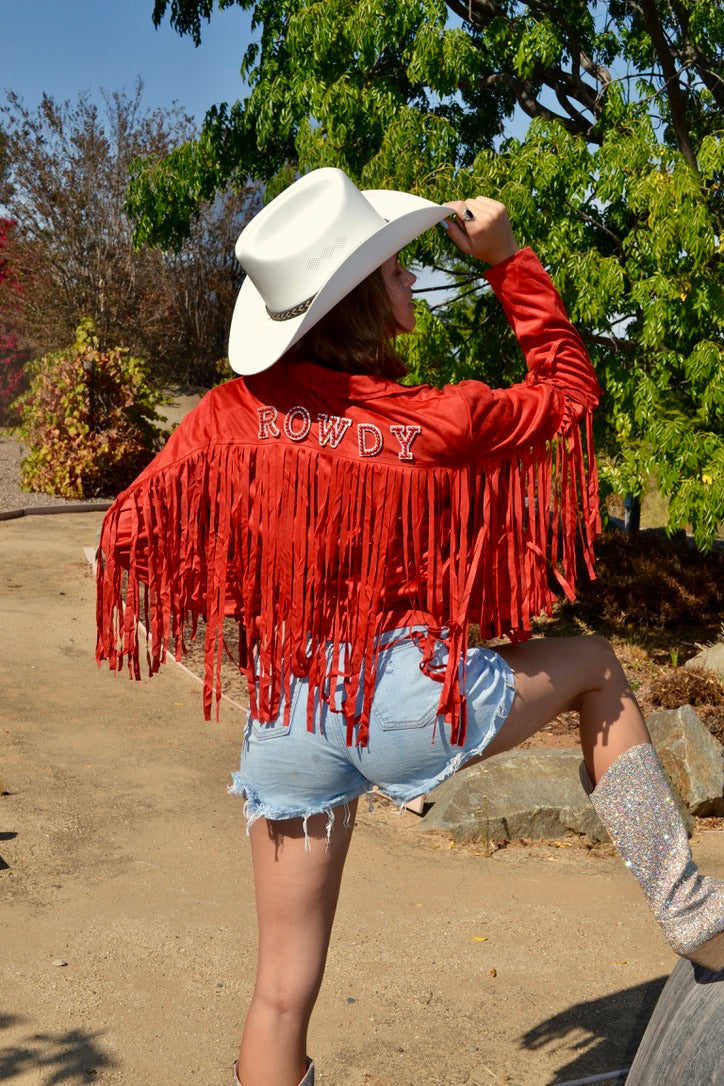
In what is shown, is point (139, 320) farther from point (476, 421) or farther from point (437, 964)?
point (476, 421)

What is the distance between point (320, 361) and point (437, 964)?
8.39 feet

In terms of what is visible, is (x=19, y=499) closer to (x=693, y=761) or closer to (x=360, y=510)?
(x=693, y=761)

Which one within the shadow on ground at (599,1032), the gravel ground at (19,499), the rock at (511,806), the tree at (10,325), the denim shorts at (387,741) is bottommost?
the shadow on ground at (599,1032)

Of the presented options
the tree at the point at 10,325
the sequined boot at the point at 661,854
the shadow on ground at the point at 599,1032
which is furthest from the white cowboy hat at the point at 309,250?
the tree at the point at 10,325

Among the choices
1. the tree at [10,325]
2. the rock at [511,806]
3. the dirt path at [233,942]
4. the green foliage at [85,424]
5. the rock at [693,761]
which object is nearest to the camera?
the dirt path at [233,942]

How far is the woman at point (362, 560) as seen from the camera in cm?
203

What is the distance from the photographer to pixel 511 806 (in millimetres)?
5254

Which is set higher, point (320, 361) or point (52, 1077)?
point (320, 361)

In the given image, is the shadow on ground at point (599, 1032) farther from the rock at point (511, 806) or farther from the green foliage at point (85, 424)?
the green foliage at point (85, 424)

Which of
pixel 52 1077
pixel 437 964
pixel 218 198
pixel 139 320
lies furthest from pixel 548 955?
pixel 218 198

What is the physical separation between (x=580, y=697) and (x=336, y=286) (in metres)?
0.86

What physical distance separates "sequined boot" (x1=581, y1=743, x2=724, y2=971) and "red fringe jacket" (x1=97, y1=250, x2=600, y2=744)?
1.03 feet

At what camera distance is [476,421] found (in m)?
2.02

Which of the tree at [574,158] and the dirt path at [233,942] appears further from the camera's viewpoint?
the tree at [574,158]
